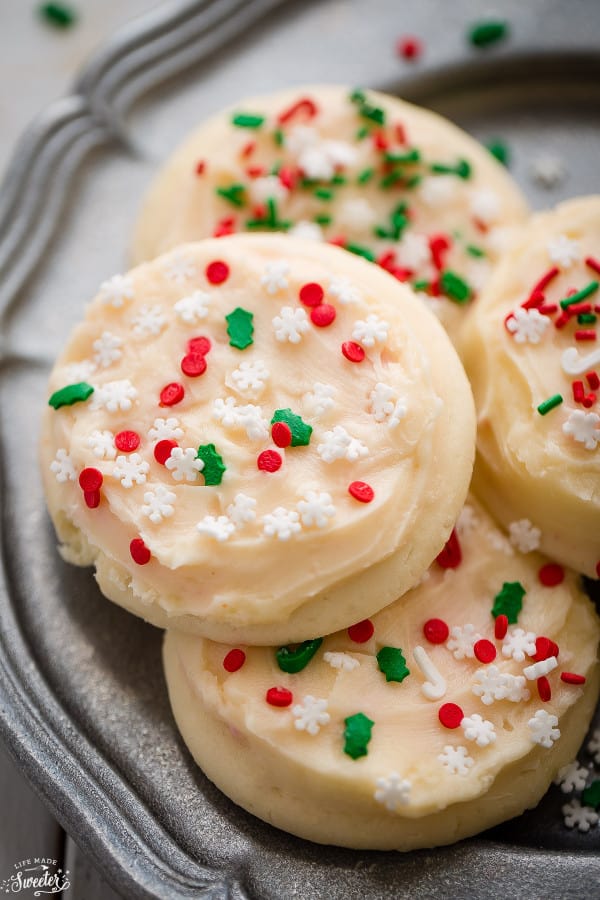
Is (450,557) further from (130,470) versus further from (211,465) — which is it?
(130,470)

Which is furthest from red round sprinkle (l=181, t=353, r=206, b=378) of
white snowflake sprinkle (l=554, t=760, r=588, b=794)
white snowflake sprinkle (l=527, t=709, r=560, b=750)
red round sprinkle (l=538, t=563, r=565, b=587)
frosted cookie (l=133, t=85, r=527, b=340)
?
white snowflake sprinkle (l=554, t=760, r=588, b=794)

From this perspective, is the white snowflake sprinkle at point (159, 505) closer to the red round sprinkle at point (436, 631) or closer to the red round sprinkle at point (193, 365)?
the red round sprinkle at point (193, 365)

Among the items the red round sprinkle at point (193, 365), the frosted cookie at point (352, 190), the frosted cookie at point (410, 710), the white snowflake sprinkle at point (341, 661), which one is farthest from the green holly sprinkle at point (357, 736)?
the frosted cookie at point (352, 190)

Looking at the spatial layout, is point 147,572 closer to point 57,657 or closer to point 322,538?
point 322,538

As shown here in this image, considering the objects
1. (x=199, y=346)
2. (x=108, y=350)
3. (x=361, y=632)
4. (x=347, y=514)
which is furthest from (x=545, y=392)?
(x=108, y=350)

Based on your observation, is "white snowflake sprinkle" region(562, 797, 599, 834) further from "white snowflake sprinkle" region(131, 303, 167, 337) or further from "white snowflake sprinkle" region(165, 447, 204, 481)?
"white snowflake sprinkle" region(131, 303, 167, 337)
